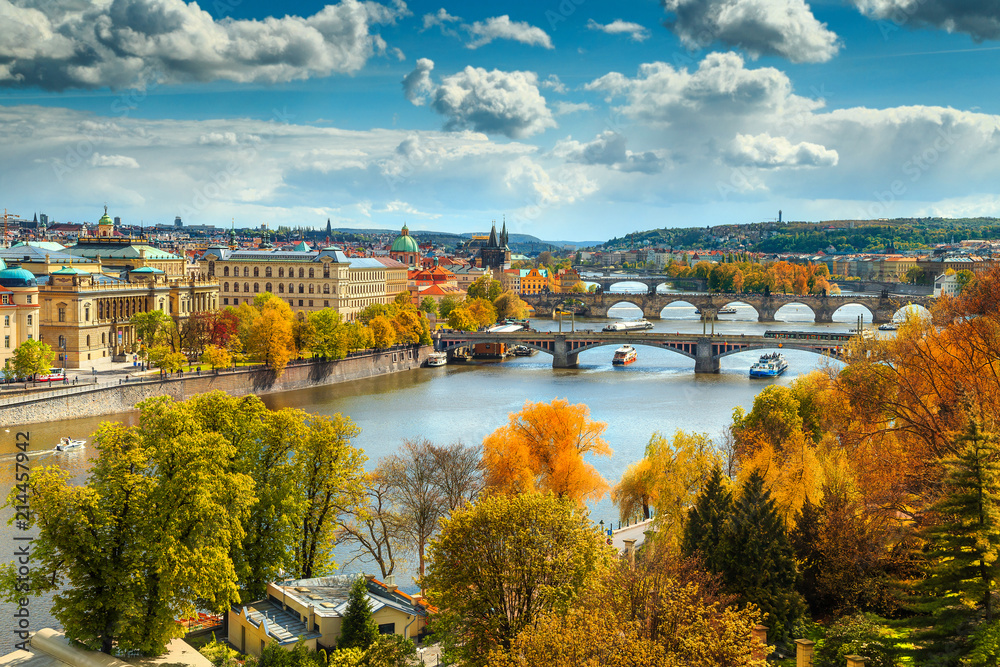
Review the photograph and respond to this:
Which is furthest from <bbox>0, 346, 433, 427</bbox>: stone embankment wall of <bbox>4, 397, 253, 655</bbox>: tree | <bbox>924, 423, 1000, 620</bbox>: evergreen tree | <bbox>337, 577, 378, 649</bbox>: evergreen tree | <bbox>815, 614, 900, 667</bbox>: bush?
<bbox>924, 423, 1000, 620</bbox>: evergreen tree

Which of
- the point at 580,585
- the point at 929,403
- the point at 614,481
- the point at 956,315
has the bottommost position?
the point at 614,481

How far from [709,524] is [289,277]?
55968mm

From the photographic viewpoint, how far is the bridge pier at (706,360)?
181 feet

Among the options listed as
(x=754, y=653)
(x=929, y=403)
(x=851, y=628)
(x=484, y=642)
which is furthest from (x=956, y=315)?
(x=484, y=642)

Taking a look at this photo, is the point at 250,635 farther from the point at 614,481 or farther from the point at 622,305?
the point at 622,305

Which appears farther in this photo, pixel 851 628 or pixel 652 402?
pixel 652 402

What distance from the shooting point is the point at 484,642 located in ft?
41.0

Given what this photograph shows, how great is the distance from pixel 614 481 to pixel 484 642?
15.8m

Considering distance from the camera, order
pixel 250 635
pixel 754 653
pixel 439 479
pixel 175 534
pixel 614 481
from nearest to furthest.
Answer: pixel 754 653
pixel 175 534
pixel 250 635
pixel 439 479
pixel 614 481

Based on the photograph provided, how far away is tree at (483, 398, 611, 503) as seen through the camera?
2331 centimetres

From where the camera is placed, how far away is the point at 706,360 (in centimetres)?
5534

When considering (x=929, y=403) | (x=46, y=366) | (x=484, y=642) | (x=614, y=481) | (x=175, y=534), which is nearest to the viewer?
(x=484, y=642)

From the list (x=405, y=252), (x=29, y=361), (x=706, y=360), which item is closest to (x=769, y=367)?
(x=706, y=360)

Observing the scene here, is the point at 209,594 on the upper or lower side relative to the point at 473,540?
lower
